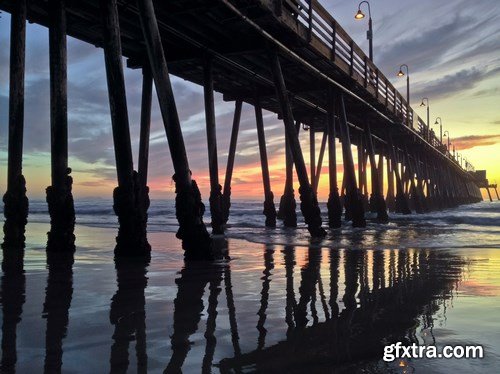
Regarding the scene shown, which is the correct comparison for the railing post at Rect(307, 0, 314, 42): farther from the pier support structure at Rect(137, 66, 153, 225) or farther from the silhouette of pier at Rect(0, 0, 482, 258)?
the pier support structure at Rect(137, 66, 153, 225)

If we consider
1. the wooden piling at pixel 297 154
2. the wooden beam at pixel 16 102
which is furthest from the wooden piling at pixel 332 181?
the wooden beam at pixel 16 102

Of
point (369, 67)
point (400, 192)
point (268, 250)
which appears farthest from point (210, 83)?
point (400, 192)

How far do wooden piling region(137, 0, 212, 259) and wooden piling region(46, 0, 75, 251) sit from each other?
6.14 ft

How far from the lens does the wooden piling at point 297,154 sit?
1119cm

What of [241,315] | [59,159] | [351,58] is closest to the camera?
[241,315]

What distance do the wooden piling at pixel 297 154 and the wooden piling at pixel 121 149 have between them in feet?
16.7

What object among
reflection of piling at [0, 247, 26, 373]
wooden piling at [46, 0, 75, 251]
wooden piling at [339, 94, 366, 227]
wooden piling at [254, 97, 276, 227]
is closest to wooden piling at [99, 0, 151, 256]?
wooden piling at [46, 0, 75, 251]

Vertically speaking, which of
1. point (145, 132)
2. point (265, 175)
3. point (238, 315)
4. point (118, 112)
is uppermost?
point (145, 132)

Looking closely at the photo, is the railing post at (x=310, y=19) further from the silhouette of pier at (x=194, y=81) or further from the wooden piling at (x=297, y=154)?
the wooden piling at (x=297, y=154)

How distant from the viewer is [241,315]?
3426mm

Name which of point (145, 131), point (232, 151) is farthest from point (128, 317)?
point (232, 151)

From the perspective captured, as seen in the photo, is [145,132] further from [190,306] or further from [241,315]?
[241,315]

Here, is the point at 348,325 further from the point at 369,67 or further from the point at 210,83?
the point at 369,67

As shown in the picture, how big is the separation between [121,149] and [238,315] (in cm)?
389
